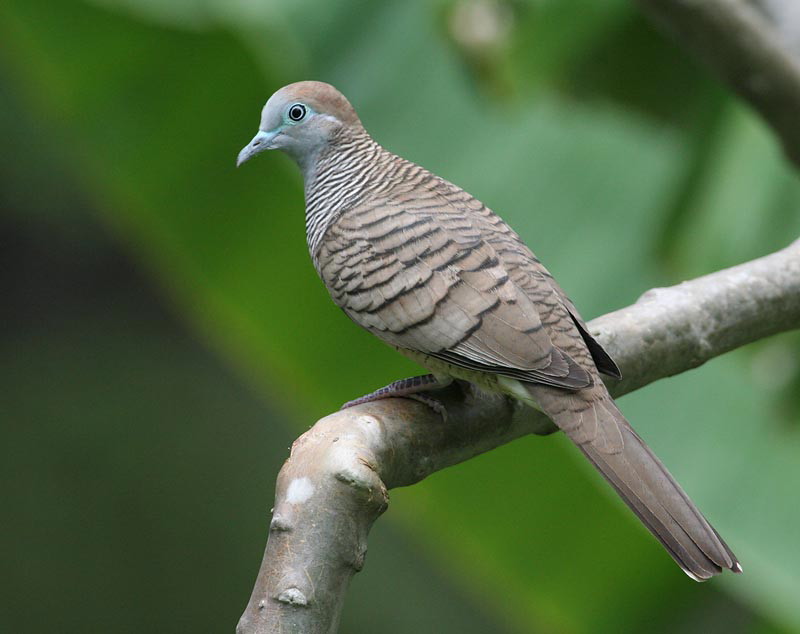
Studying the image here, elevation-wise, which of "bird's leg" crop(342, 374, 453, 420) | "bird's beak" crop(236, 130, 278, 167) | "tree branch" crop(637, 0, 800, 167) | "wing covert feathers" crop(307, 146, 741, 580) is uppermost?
"tree branch" crop(637, 0, 800, 167)

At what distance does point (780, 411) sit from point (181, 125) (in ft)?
6.47

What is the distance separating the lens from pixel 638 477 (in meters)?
1.72

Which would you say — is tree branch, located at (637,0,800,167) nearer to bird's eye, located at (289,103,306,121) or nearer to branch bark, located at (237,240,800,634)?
branch bark, located at (237,240,800,634)

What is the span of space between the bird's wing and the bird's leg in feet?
0.24

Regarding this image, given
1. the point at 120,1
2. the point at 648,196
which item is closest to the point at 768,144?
the point at 648,196

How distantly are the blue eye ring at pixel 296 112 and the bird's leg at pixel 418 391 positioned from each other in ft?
2.09

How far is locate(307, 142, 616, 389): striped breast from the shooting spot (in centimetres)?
192

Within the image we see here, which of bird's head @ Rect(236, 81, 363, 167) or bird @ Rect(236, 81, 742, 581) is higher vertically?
bird's head @ Rect(236, 81, 363, 167)

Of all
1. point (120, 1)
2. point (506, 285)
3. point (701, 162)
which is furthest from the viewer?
point (701, 162)

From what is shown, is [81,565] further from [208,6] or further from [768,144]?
[768,144]

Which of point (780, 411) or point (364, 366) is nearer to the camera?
point (364, 366)

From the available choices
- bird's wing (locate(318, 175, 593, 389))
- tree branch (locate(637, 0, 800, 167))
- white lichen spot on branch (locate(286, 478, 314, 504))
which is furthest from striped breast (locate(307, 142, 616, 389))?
tree branch (locate(637, 0, 800, 167))

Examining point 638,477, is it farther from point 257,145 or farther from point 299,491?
point 257,145

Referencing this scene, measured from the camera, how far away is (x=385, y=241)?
2.09 metres
